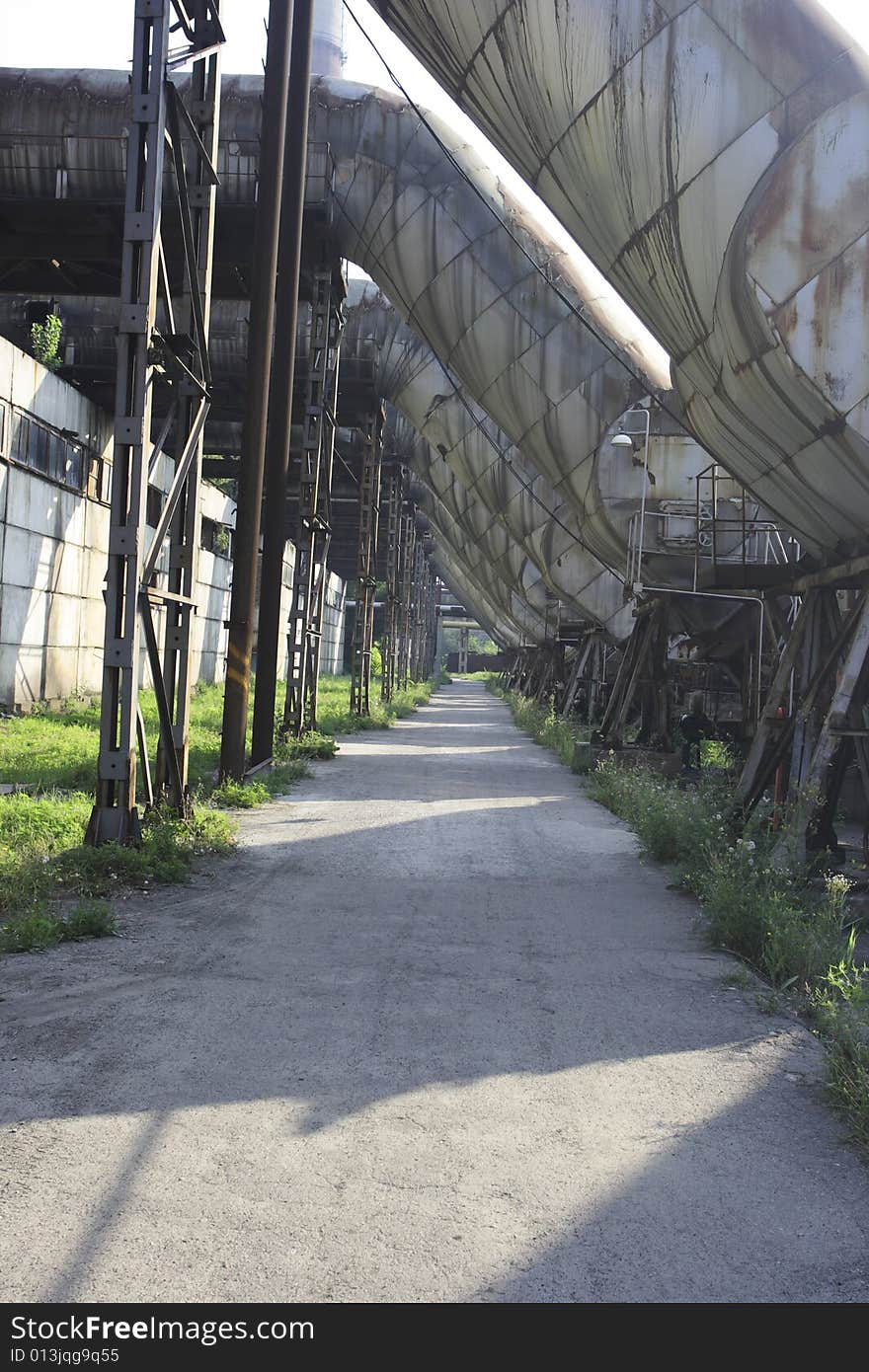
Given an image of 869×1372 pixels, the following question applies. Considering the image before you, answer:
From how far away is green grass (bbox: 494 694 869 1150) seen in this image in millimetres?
4227

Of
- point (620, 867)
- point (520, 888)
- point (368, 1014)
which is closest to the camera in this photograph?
point (368, 1014)

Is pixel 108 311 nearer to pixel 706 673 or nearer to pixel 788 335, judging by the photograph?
Result: pixel 706 673

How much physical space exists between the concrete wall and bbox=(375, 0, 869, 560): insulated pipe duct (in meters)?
9.13

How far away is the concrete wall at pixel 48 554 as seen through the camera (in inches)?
700

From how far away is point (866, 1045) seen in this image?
412 cm

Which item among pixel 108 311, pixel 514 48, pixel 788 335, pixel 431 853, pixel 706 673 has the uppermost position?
pixel 108 311

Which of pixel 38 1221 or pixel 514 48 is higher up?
pixel 514 48

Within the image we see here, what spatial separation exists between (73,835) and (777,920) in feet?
15.9

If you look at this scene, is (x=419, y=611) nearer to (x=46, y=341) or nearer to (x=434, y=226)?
(x=46, y=341)

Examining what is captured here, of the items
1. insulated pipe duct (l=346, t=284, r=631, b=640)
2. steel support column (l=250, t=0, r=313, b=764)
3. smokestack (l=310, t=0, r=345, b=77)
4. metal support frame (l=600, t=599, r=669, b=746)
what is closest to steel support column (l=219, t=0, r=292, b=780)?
steel support column (l=250, t=0, r=313, b=764)

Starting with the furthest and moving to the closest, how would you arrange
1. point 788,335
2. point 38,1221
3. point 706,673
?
1. point 706,673
2. point 788,335
3. point 38,1221

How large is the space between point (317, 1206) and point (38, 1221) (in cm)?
72

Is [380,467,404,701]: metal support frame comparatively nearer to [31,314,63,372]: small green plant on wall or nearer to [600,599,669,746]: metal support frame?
[31,314,63,372]: small green plant on wall

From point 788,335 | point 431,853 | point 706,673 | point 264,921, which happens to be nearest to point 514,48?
point 788,335
